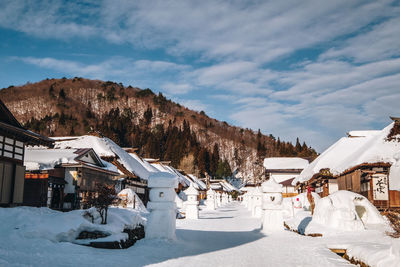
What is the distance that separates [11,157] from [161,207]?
9318 mm

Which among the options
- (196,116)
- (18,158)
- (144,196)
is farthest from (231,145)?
(18,158)

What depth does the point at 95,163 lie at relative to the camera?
83.4 feet

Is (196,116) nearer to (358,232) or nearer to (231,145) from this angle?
(231,145)

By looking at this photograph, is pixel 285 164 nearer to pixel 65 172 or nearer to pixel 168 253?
pixel 65 172

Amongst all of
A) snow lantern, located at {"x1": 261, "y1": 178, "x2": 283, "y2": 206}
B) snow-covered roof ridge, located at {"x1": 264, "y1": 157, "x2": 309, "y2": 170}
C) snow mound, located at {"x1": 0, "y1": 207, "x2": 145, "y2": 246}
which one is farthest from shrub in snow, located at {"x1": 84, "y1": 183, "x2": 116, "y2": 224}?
snow-covered roof ridge, located at {"x1": 264, "y1": 157, "x2": 309, "y2": 170}

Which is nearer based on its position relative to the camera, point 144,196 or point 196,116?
point 144,196

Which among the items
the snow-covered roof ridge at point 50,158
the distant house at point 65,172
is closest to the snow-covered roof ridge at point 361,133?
the distant house at point 65,172

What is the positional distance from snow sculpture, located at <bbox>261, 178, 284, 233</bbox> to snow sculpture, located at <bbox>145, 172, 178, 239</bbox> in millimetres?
4719

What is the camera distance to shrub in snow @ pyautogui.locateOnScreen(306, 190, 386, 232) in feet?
40.9

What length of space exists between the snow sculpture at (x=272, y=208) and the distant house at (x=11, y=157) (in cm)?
1124

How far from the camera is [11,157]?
608 inches

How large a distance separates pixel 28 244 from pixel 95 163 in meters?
18.1

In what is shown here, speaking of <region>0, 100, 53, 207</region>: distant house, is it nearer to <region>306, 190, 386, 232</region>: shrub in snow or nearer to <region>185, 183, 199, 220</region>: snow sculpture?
<region>185, 183, 199, 220</region>: snow sculpture

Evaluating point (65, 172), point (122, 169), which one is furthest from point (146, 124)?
point (65, 172)
